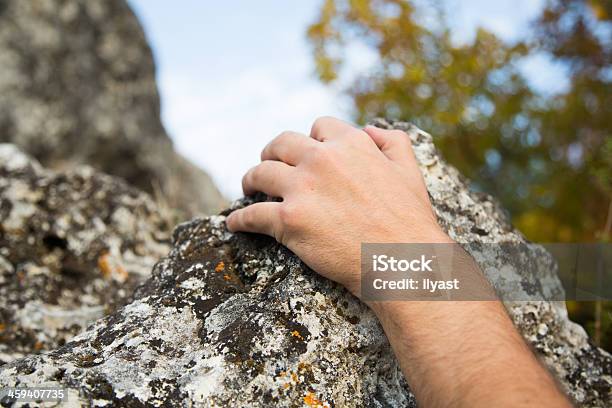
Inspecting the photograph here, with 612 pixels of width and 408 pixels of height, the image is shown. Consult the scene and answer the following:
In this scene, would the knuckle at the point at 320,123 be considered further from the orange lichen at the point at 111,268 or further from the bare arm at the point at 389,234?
the orange lichen at the point at 111,268

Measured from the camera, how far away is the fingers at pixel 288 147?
6.37 feet

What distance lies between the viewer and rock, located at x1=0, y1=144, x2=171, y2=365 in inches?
91.2

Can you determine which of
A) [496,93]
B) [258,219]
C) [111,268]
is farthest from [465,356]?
[496,93]

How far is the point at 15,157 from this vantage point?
2.86m

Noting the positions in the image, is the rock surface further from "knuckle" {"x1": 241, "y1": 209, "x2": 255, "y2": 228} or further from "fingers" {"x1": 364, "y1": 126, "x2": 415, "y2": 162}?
"fingers" {"x1": 364, "y1": 126, "x2": 415, "y2": 162}

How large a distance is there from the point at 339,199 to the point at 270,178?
0.30 m

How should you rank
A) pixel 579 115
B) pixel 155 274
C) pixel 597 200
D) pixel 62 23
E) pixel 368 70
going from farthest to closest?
pixel 368 70 → pixel 579 115 → pixel 597 200 → pixel 62 23 → pixel 155 274

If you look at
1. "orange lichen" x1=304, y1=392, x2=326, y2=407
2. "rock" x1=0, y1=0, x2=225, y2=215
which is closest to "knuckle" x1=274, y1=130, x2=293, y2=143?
"orange lichen" x1=304, y1=392, x2=326, y2=407

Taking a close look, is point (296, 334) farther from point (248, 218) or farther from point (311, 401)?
point (248, 218)

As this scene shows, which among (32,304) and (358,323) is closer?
(358,323)

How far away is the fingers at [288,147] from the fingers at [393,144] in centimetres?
25

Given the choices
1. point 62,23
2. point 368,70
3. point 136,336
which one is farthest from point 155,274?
point 368,70

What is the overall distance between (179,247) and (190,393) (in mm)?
684

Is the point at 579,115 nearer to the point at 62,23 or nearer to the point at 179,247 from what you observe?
the point at 62,23
